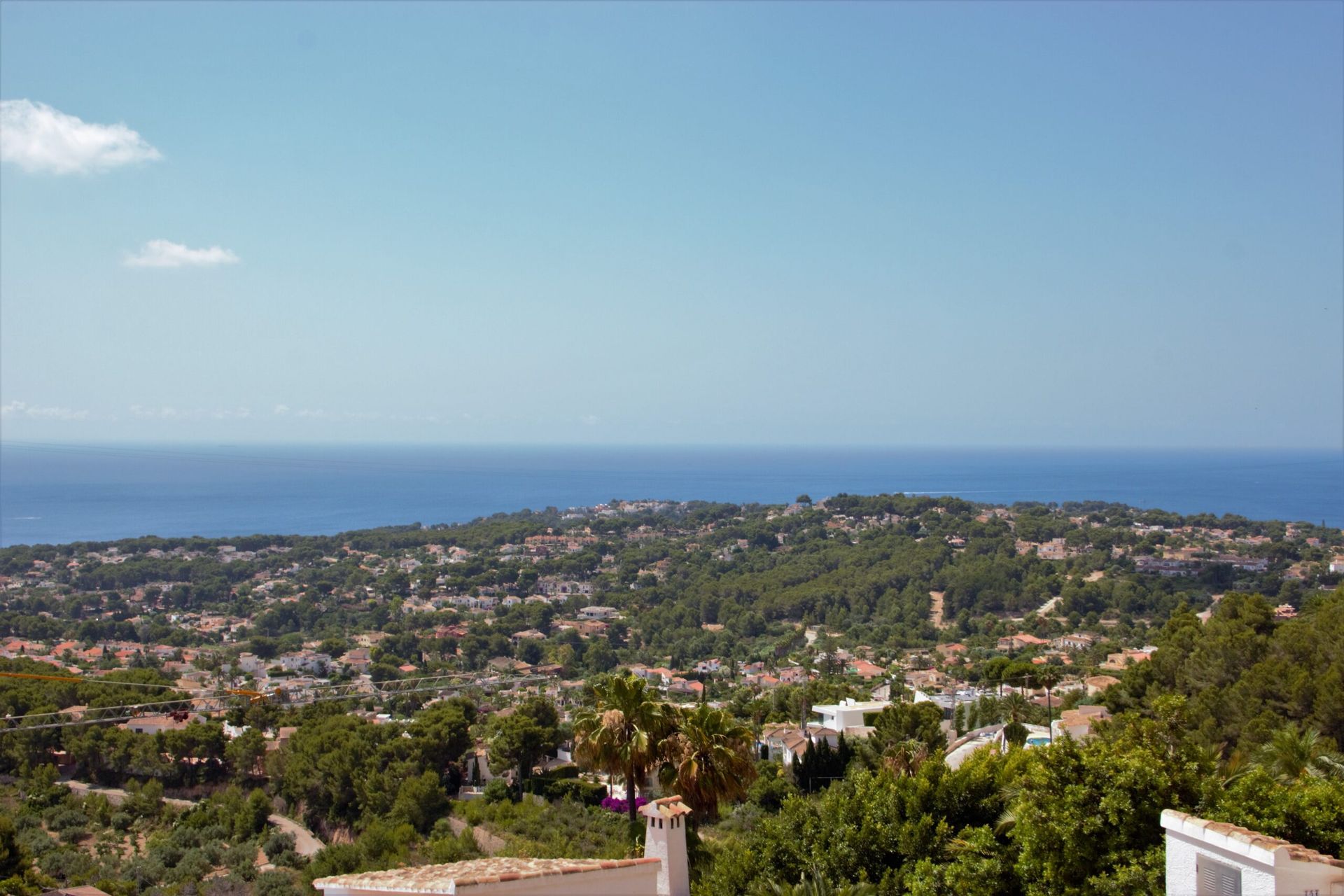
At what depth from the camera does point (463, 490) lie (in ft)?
468

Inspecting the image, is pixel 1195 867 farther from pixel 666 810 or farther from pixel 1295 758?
pixel 1295 758

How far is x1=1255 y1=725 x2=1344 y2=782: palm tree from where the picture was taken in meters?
7.54

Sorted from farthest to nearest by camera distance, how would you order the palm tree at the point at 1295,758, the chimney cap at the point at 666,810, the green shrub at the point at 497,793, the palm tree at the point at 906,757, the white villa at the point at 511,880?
1. the green shrub at the point at 497,793
2. the palm tree at the point at 906,757
3. the palm tree at the point at 1295,758
4. the chimney cap at the point at 666,810
5. the white villa at the point at 511,880

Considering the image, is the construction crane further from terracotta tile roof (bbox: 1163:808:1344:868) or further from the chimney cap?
terracotta tile roof (bbox: 1163:808:1344:868)

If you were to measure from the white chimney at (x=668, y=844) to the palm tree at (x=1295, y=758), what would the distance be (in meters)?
4.61

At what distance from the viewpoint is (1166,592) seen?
45656mm

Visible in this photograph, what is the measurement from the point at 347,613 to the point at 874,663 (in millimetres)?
26803

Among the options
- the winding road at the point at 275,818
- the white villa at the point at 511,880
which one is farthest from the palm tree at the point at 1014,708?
the white villa at the point at 511,880

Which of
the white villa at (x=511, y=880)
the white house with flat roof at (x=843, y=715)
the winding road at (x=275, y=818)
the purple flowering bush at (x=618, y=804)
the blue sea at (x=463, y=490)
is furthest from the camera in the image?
the blue sea at (x=463, y=490)

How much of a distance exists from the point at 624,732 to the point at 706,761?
92cm

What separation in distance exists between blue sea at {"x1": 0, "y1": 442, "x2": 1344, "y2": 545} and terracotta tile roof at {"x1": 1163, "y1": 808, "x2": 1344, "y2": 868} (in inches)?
3442

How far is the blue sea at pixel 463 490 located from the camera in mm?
94438

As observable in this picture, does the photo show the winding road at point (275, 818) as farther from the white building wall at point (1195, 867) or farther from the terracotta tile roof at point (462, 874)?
the white building wall at point (1195, 867)

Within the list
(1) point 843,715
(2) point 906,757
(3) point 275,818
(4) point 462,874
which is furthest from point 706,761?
(3) point 275,818
